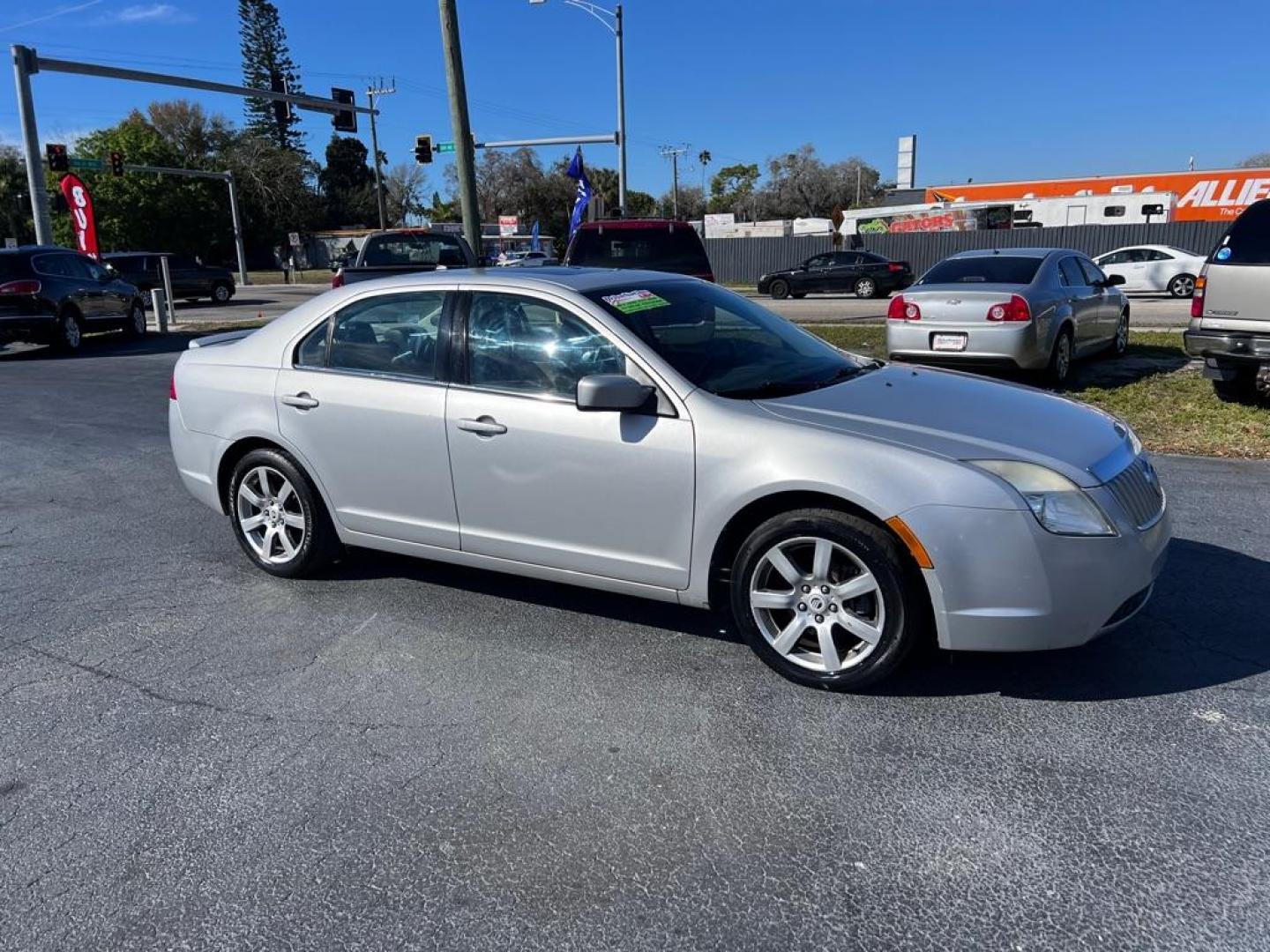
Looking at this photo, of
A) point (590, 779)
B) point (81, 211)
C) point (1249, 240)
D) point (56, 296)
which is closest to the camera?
point (590, 779)

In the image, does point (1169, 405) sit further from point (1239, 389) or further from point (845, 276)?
point (845, 276)

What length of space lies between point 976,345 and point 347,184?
100m

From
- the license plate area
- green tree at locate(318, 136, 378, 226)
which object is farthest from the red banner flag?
green tree at locate(318, 136, 378, 226)

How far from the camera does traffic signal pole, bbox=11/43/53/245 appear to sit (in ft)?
65.7

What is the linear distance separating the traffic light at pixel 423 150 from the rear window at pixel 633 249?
1867cm

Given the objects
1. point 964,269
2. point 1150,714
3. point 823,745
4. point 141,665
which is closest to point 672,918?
point 823,745

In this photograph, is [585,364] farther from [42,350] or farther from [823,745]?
[42,350]

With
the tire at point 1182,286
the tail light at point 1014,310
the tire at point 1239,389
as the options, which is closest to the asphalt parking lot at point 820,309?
the tire at point 1182,286

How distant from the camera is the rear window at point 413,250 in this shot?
46.8 ft

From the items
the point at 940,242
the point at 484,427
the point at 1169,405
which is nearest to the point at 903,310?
the point at 1169,405

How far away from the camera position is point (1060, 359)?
10.1 metres

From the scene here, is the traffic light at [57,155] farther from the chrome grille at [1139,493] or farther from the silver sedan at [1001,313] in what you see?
the chrome grille at [1139,493]

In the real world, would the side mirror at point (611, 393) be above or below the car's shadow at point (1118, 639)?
above

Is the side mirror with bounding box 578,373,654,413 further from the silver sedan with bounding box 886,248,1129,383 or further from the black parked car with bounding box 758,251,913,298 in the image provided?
the black parked car with bounding box 758,251,913,298
